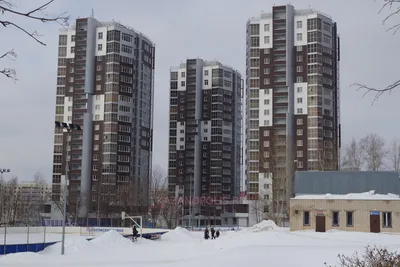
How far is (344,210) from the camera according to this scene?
146 feet

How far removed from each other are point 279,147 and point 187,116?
4176cm

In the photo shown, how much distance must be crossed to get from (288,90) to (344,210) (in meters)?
67.3

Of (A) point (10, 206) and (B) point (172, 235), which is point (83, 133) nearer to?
(A) point (10, 206)

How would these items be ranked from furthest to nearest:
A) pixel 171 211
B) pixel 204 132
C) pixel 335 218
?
1. pixel 204 132
2. pixel 171 211
3. pixel 335 218

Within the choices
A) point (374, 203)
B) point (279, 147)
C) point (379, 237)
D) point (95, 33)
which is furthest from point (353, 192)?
point (95, 33)

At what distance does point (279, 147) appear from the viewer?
107m

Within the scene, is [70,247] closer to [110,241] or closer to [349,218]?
[110,241]

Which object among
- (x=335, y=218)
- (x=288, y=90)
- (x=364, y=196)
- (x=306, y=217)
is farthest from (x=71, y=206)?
(x=364, y=196)

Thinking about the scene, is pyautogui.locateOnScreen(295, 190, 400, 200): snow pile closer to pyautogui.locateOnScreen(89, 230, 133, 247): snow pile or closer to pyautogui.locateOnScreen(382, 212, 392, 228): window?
pyautogui.locateOnScreen(382, 212, 392, 228): window

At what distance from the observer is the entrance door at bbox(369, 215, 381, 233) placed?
43.4m

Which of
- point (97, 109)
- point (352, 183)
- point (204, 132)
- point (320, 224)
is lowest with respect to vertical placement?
point (320, 224)

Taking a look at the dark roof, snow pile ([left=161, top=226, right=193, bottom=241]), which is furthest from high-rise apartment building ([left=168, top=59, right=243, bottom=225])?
the dark roof

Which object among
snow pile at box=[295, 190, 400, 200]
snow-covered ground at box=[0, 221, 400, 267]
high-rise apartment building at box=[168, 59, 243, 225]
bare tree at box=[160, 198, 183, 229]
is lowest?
bare tree at box=[160, 198, 183, 229]

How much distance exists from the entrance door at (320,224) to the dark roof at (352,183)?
10.1ft
